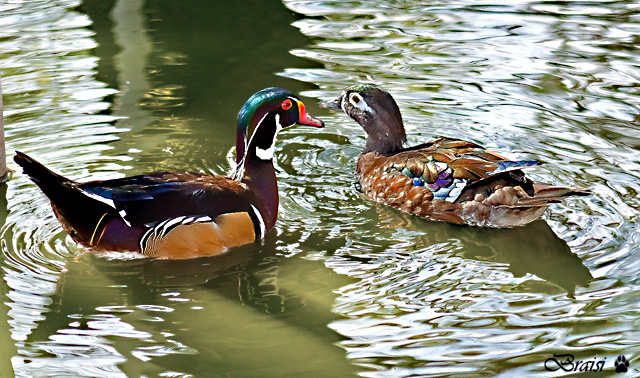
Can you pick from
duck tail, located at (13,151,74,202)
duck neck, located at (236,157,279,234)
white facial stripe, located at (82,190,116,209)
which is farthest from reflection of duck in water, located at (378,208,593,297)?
duck tail, located at (13,151,74,202)

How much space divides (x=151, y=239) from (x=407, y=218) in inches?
78.3

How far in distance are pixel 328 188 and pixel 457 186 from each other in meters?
1.11

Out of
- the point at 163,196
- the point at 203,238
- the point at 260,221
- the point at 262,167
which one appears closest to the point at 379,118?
the point at 262,167

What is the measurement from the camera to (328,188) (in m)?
7.39

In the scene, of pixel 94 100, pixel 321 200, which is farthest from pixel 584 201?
pixel 94 100

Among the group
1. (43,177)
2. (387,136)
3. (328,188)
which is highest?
(43,177)

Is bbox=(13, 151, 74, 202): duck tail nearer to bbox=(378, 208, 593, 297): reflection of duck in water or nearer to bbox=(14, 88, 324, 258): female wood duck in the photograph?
bbox=(14, 88, 324, 258): female wood duck

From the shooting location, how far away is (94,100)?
9008mm

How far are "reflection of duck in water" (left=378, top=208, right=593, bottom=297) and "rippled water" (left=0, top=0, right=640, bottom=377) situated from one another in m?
0.02

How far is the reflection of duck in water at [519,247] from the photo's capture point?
19.8ft

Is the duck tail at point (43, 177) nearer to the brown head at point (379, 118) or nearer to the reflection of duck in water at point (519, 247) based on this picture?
the reflection of duck in water at point (519, 247)

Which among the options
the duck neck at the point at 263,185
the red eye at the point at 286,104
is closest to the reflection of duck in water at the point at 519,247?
the duck neck at the point at 263,185

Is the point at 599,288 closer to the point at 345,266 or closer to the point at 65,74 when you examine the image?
the point at 345,266

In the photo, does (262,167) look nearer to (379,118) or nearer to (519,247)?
(379,118)
